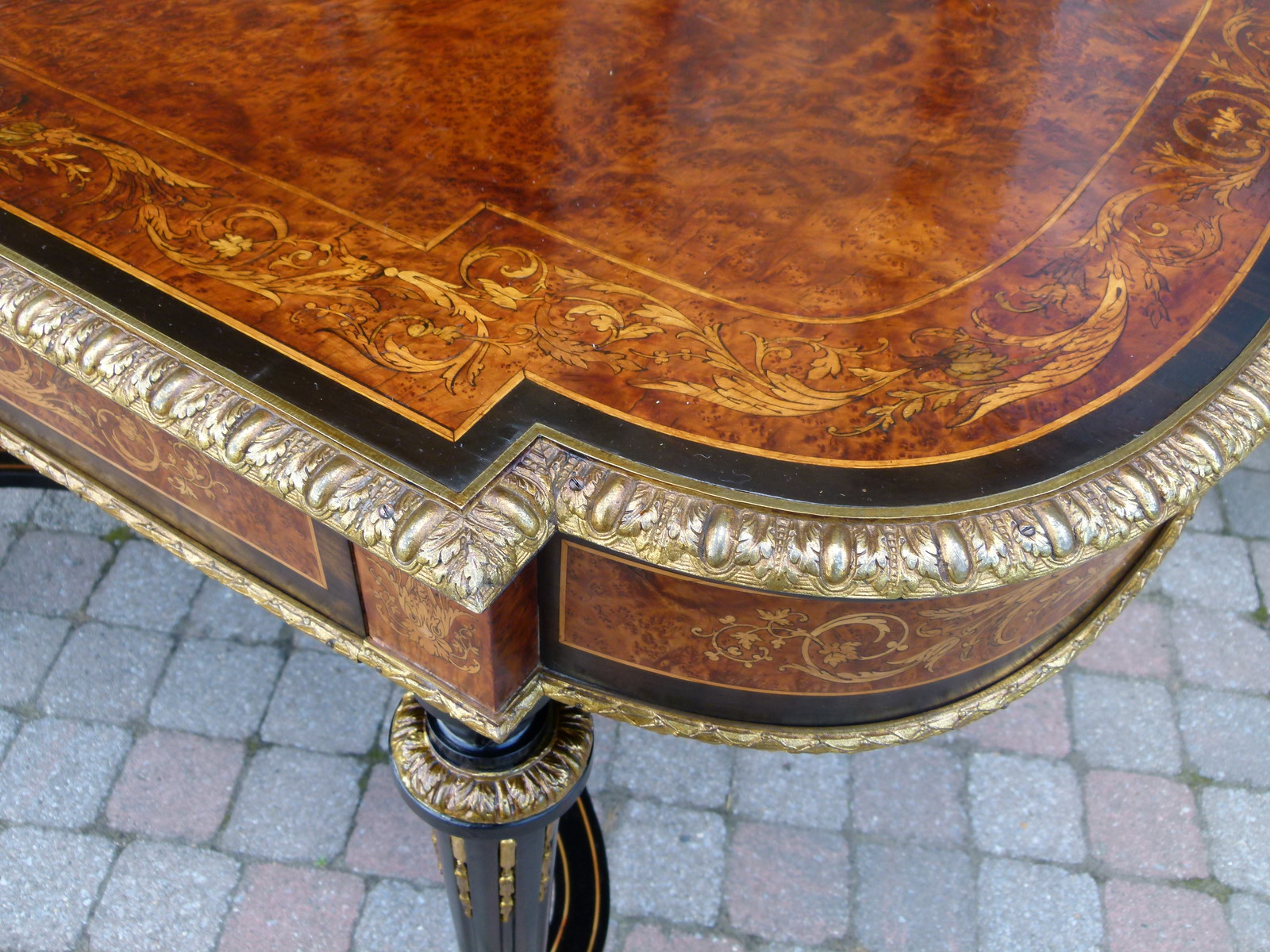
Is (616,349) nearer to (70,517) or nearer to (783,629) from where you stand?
(783,629)

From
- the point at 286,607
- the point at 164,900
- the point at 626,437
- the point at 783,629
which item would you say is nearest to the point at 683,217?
the point at 626,437

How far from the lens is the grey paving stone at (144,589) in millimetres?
1971

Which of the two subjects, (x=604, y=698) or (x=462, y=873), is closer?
(x=604, y=698)

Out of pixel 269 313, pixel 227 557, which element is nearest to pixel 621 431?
pixel 269 313

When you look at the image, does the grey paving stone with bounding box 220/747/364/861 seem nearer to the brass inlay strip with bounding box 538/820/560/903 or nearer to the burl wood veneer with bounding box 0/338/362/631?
the brass inlay strip with bounding box 538/820/560/903

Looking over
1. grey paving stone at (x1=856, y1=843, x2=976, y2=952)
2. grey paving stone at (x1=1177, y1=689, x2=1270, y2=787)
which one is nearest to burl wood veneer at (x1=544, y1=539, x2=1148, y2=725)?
grey paving stone at (x1=856, y1=843, x2=976, y2=952)

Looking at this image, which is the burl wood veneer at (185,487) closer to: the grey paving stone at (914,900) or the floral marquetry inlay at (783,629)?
the floral marquetry inlay at (783,629)

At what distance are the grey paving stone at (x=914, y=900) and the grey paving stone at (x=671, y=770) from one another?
253mm

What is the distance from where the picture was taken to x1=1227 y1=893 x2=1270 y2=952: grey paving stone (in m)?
1.63

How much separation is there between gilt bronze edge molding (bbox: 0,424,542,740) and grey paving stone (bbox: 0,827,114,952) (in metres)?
0.77

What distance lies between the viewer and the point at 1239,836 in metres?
Answer: 1.75

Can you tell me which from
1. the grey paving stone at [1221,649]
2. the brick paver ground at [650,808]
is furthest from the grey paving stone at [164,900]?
the grey paving stone at [1221,649]

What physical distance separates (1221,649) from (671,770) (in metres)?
1.04

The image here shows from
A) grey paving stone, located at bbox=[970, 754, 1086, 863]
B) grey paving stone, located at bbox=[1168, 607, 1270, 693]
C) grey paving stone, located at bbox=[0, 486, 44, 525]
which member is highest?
grey paving stone, located at bbox=[1168, 607, 1270, 693]
